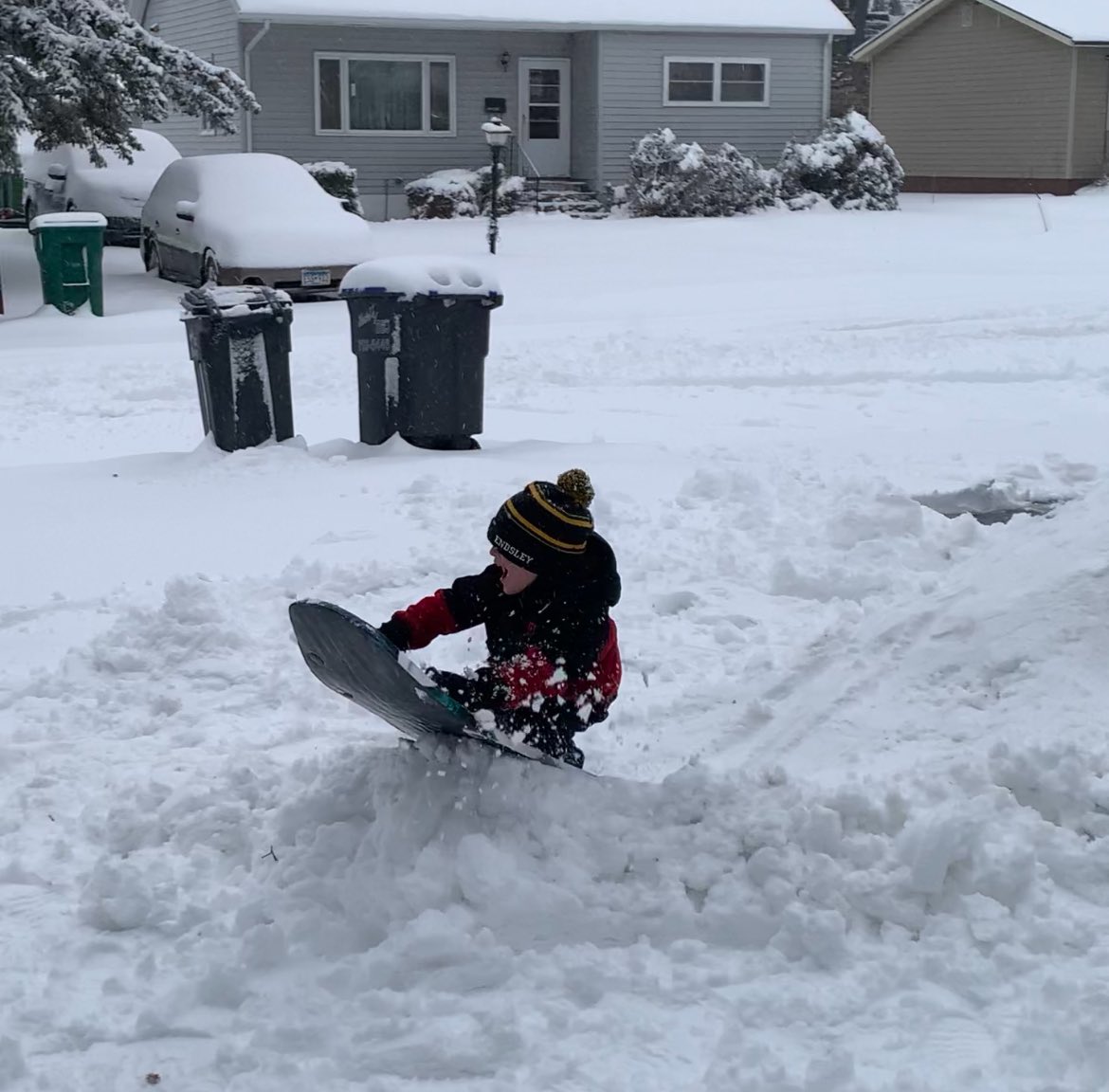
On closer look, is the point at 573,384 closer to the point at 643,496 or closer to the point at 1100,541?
the point at 643,496

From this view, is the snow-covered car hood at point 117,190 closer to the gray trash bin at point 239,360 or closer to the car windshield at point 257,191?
the car windshield at point 257,191

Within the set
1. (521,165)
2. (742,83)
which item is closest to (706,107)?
(742,83)

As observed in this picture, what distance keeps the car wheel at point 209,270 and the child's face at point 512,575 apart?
12.8 m

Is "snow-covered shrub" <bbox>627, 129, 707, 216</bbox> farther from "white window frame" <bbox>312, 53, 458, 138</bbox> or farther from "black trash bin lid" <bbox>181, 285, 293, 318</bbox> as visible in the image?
"black trash bin lid" <bbox>181, 285, 293, 318</bbox>

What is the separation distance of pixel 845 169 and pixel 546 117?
533 cm

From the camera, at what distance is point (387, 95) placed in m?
26.2

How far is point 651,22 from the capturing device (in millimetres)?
26062

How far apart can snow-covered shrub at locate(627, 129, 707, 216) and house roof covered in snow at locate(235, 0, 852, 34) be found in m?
2.55

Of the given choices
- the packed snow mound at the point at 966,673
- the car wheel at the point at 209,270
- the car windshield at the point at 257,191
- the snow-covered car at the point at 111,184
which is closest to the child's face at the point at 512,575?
the packed snow mound at the point at 966,673

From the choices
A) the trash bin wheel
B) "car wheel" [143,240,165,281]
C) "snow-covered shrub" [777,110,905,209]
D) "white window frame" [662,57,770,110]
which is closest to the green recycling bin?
"car wheel" [143,240,165,281]

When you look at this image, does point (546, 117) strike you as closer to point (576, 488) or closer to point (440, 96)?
point (440, 96)

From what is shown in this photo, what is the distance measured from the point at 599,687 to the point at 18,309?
556 inches

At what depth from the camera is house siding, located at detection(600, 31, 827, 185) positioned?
26.5 meters

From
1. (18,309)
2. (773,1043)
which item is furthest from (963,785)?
(18,309)
